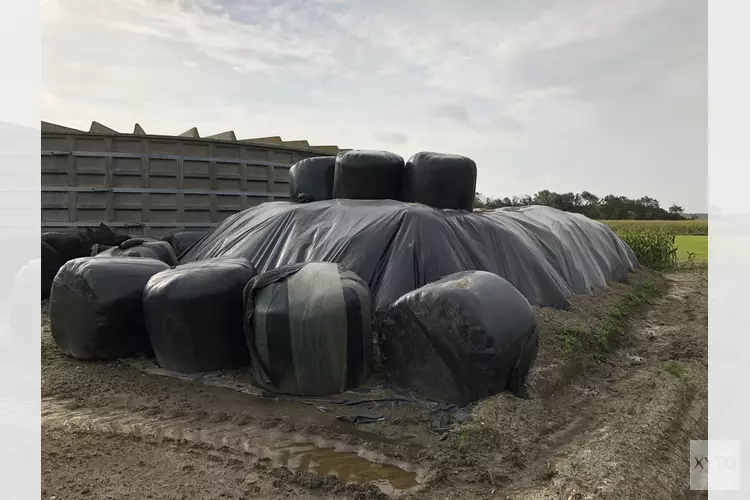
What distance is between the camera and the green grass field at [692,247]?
16.5 m

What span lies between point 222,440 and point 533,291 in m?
3.77

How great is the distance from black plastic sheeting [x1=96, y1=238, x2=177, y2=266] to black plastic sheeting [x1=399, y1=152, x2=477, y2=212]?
3387mm

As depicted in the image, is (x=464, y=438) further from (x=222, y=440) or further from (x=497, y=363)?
(x=222, y=440)

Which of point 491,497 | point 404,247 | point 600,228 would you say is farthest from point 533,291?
point 600,228

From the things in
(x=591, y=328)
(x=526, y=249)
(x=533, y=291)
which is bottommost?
(x=591, y=328)

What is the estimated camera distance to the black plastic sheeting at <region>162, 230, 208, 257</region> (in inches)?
295

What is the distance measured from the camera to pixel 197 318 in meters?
4.16

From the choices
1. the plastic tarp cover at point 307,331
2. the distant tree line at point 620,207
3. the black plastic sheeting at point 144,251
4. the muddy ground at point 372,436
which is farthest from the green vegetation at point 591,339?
the distant tree line at point 620,207

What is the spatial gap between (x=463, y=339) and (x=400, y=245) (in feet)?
5.72

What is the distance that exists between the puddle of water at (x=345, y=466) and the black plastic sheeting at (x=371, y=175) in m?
3.94

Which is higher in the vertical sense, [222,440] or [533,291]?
[533,291]

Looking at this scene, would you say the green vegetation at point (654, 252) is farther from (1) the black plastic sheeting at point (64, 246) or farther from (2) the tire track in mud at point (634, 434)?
(1) the black plastic sheeting at point (64, 246)

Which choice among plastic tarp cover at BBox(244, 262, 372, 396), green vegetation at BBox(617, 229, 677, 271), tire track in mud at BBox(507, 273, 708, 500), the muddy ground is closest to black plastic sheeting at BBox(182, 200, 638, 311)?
plastic tarp cover at BBox(244, 262, 372, 396)
